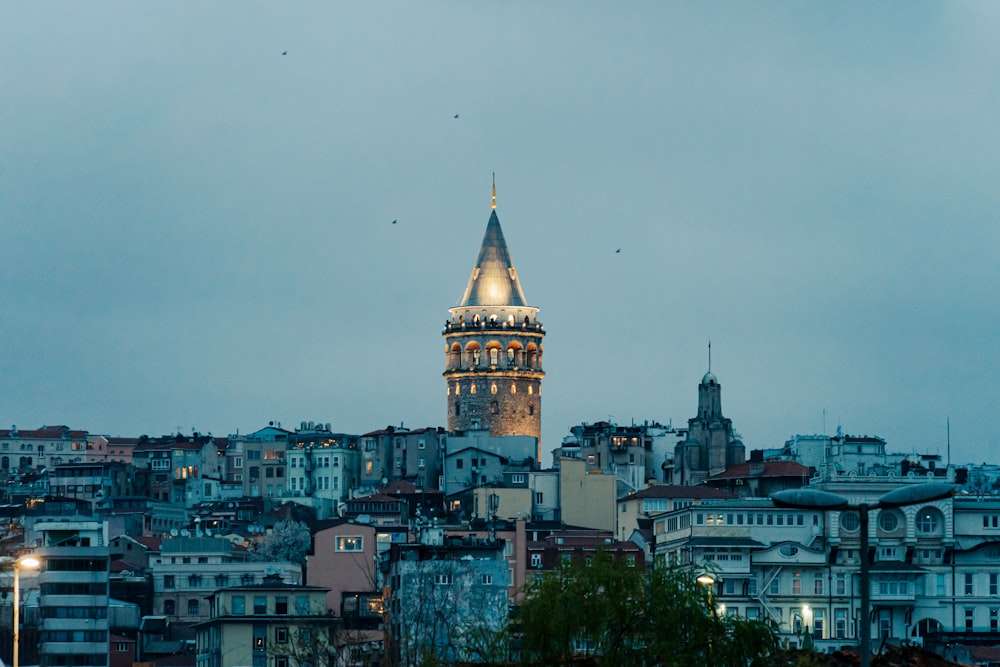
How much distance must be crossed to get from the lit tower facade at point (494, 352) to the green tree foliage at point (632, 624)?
4881 inches

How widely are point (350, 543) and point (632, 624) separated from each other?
6937 centimetres

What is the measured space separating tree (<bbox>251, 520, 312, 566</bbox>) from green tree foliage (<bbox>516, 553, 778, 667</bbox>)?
77.0 meters

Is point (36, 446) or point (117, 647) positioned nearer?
point (117, 647)

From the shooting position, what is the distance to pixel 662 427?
586ft

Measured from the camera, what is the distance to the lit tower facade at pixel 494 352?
181750mm

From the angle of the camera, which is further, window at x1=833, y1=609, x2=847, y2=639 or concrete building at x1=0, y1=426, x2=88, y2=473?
concrete building at x1=0, y1=426, x2=88, y2=473

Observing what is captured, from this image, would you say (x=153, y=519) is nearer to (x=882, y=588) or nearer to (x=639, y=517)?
(x=639, y=517)

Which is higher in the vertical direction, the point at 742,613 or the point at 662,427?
the point at 662,427

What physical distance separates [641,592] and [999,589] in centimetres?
6062

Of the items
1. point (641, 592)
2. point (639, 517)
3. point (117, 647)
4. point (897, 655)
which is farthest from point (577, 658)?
point (639, 517)

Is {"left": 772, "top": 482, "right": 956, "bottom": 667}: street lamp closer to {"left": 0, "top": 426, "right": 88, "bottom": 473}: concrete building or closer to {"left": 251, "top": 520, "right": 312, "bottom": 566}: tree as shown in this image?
{"left": 251, "top": 520, "right": 312, "bottom": 566}: tree

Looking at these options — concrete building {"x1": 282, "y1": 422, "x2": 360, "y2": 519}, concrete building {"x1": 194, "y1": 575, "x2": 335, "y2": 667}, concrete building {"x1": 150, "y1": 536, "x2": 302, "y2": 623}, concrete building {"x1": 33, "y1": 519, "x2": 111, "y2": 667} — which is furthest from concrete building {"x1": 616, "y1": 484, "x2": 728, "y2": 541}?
concrete building {"x1": 33, "y1": 519, "x2": 111, "y2": 667}

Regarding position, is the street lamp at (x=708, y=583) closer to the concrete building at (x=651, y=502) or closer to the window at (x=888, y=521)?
the window at (x=888, y=521)

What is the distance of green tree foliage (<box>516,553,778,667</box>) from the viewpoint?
157ft
